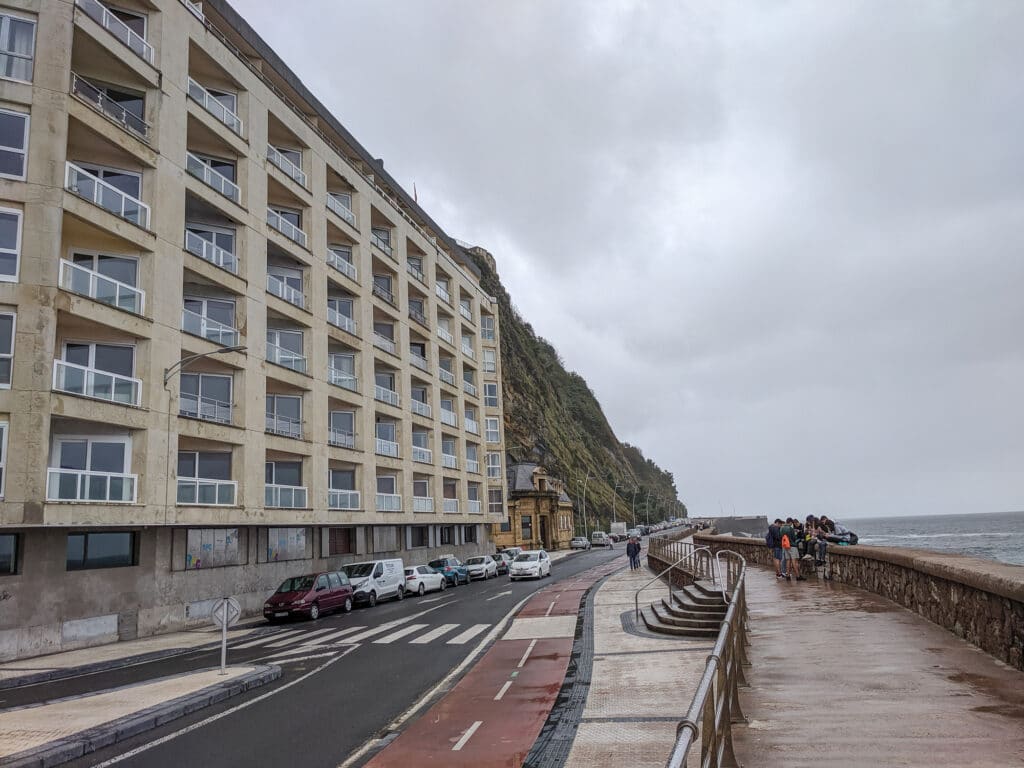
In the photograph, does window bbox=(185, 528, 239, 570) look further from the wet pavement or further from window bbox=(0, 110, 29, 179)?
the wet pavement

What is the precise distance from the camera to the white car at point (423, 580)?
33562 mm

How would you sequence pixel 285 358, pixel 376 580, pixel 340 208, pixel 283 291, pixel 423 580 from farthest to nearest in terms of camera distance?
pixel 340 208 < pixel 423 580 < pixel 285 358 < pixel 283 291 < pixel 376 580

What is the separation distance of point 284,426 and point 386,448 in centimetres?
839

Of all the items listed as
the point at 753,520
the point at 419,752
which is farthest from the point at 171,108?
the point at 753,520

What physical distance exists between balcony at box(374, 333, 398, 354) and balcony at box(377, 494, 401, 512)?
24.5 feet

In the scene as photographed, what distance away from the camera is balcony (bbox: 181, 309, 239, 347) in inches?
995

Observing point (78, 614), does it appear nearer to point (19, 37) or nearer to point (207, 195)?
point (207, 195)

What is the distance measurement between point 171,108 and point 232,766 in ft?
73.7

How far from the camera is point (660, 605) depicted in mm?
20312

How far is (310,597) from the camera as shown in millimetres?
25078

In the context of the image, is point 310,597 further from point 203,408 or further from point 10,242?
point 10,242

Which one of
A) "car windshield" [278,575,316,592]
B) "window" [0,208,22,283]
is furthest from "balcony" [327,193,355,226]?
"car windshield" [278,575,316,592]

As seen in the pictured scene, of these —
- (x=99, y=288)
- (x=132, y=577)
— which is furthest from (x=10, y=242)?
(x=132, y=577)

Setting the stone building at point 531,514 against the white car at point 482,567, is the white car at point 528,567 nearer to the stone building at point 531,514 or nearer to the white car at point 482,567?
the white car at point 482,567
